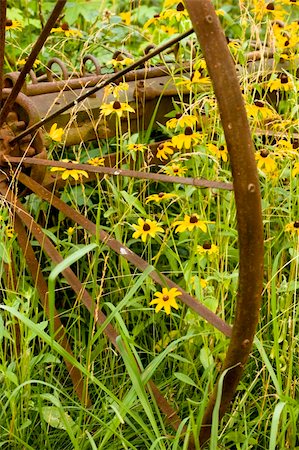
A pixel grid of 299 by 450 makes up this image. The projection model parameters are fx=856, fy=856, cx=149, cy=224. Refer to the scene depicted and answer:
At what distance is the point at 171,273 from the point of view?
2.32 metres

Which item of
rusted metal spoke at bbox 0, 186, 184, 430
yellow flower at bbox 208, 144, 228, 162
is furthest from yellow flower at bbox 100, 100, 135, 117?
rusted metal spoke at bbox 0, 186, 184, 430

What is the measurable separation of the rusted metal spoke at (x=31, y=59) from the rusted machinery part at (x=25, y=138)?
0.05 metres

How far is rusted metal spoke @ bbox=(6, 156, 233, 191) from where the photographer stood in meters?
1.73

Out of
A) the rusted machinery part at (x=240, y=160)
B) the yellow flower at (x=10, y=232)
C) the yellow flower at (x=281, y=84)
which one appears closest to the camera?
the rusted machinery part at (x=240, y=160)

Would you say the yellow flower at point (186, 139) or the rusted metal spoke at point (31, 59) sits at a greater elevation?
the rusted metal spoke at point (31, 59)

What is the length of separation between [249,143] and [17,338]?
98 centimetres

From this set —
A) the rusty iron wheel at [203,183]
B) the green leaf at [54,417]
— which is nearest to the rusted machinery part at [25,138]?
the rusty iron wheel at [203,183]

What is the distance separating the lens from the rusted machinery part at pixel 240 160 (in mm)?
1427

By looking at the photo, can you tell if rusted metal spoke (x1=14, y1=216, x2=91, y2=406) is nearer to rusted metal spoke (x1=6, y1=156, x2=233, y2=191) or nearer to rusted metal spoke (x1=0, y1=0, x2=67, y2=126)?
rusted metal spoke (x1=6, y1=156, x2=233, y2=191)

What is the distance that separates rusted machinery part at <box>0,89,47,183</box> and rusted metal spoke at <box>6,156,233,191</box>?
0.15ft

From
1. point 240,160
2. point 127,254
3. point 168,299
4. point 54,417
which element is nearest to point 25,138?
point 127,254

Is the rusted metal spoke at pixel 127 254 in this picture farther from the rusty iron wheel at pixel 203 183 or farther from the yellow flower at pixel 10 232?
the yellow flower at pixel 10 232

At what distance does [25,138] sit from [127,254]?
0.49 m

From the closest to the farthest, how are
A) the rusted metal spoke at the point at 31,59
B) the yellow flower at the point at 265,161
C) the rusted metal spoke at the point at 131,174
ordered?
the rusted metal spoke at the point at 131,174 → the rusted metal spoke at the point at 31,59 → the yellow flower at the point at 265,161
